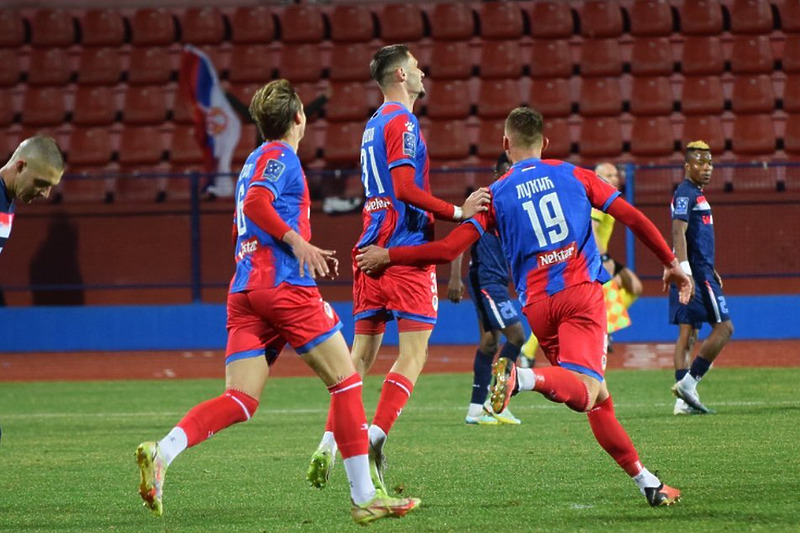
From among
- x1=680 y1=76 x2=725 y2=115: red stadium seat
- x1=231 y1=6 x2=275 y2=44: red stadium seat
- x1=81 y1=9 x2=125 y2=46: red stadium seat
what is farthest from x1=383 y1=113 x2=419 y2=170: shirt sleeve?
x1=81 y1=9 x2=125 y2=46: red stadium seat

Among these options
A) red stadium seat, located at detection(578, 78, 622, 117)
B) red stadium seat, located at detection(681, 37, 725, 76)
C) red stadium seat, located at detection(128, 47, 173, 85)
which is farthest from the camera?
red stadium seat, located at detection(128, 47, 173, 85)

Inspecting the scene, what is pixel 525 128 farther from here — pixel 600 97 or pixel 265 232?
pixel 600 97

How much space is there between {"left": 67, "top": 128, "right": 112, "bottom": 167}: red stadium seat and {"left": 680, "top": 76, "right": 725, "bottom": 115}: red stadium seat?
9396 mm

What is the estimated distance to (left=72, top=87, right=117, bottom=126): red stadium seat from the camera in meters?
20.8

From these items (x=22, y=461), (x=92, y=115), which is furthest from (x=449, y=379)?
(x=92, y=115)

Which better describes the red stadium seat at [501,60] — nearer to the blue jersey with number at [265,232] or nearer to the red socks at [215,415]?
the blue jersey with number at [265,232]

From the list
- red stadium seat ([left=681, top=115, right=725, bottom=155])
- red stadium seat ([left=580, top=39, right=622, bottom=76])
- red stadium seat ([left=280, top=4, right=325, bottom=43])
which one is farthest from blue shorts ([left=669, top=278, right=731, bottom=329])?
red stadium seat ([left=280, top=4, right=325, bottom=43])

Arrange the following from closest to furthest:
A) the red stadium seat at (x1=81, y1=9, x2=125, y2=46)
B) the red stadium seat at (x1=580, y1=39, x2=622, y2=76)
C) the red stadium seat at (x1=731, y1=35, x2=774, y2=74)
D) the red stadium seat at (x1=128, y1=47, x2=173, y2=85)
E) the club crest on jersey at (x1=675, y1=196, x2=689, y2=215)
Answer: the club crest on jersey at (x1=675, y1=196, x2=689, y2=215)
the red stadium seat at (x1=731, y1=35, x2=774, y2=74)
the red stadium seat at (x1=580, y1=39, x2=622, y2=76)
the red stadium seat at (x1=128, y1=47, x2=173, y2=85)
the red stadium seat at (x1=81, y1=9, x2=125, y2=46)

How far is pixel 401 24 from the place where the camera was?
20.9 m

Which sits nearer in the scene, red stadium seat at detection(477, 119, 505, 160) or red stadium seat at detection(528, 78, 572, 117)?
red stadium seat at detection(477, 119, 505, 160)

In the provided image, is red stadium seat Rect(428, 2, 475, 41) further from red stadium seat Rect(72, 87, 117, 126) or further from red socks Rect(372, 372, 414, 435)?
red socks Rect(372, 372, 414, 435)

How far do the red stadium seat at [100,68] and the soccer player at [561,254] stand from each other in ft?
53.0

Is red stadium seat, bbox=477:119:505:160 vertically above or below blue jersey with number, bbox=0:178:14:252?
below

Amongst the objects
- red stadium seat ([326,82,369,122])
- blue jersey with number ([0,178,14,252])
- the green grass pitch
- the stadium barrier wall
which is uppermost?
blue jersey with number ([0,178,14,252])
